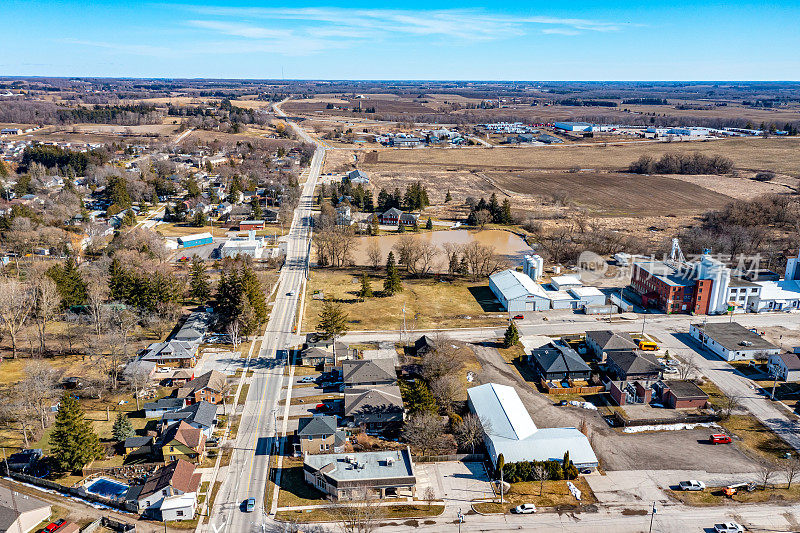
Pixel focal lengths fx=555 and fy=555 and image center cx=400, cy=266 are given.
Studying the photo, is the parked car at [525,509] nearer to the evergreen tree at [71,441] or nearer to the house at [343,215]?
the evergreen tree at [71,441]

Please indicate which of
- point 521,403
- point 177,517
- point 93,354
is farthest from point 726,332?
point 93,354

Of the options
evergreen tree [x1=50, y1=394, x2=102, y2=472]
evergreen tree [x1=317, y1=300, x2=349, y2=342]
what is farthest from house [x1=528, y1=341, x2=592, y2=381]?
evergreen tree [x1=50, y1=394, x2=102, y2=472]

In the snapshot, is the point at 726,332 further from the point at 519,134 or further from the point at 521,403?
the point at 519,134

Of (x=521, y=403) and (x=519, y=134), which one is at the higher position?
(x=519, y=134)

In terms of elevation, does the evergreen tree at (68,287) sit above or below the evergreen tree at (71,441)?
above

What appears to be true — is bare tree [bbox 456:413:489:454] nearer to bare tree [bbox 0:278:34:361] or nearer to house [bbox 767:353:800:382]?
house [bbox 767:353:800:382]

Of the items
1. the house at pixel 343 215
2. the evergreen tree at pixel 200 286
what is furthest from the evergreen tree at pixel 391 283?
the house at pixel 343 215

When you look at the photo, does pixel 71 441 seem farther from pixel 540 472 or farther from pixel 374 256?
pixel 374 256
